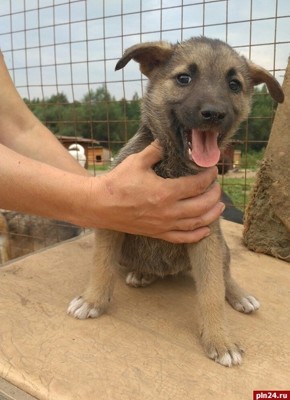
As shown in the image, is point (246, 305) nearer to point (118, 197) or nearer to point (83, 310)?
point (83, 310)

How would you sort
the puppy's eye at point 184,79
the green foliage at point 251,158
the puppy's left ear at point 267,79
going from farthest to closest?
the green foliage at point 251,158, the puppy's left ear at point 267,79, the puppy's eye at point 184,79

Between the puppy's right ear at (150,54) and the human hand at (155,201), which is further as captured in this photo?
the puppy's right ear at (150,54)

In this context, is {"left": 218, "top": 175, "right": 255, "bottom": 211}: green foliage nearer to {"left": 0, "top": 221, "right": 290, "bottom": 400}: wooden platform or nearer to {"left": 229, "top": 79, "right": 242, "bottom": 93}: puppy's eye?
{"left": 229, "top": 79, "right": 242, "bottom": 93}: puppy's eye

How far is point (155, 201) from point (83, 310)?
2.51 feet

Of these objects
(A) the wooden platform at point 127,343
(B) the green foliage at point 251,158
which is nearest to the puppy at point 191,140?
(A) the wooden platform at point 127,343

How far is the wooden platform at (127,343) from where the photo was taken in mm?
1652

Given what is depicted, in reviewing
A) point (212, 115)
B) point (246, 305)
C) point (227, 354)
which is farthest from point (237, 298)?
point (212, 115)

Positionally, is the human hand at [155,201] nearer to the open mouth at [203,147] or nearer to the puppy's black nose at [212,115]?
the open mouth at [203,147]

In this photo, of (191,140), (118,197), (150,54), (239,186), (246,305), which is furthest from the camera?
(239,186)

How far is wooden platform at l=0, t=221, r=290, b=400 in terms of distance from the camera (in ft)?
5.42

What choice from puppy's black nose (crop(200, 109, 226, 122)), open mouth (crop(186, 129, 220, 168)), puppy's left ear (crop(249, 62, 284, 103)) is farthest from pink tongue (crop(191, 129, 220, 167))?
puppy's left ear (crop(249, 62, 284, 103))

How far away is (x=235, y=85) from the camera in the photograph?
217cm

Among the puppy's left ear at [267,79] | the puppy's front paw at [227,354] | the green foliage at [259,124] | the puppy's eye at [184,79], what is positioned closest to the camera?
the puppy's front paw at [227,354]

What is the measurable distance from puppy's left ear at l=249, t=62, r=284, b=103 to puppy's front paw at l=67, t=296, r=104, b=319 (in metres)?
1.55
